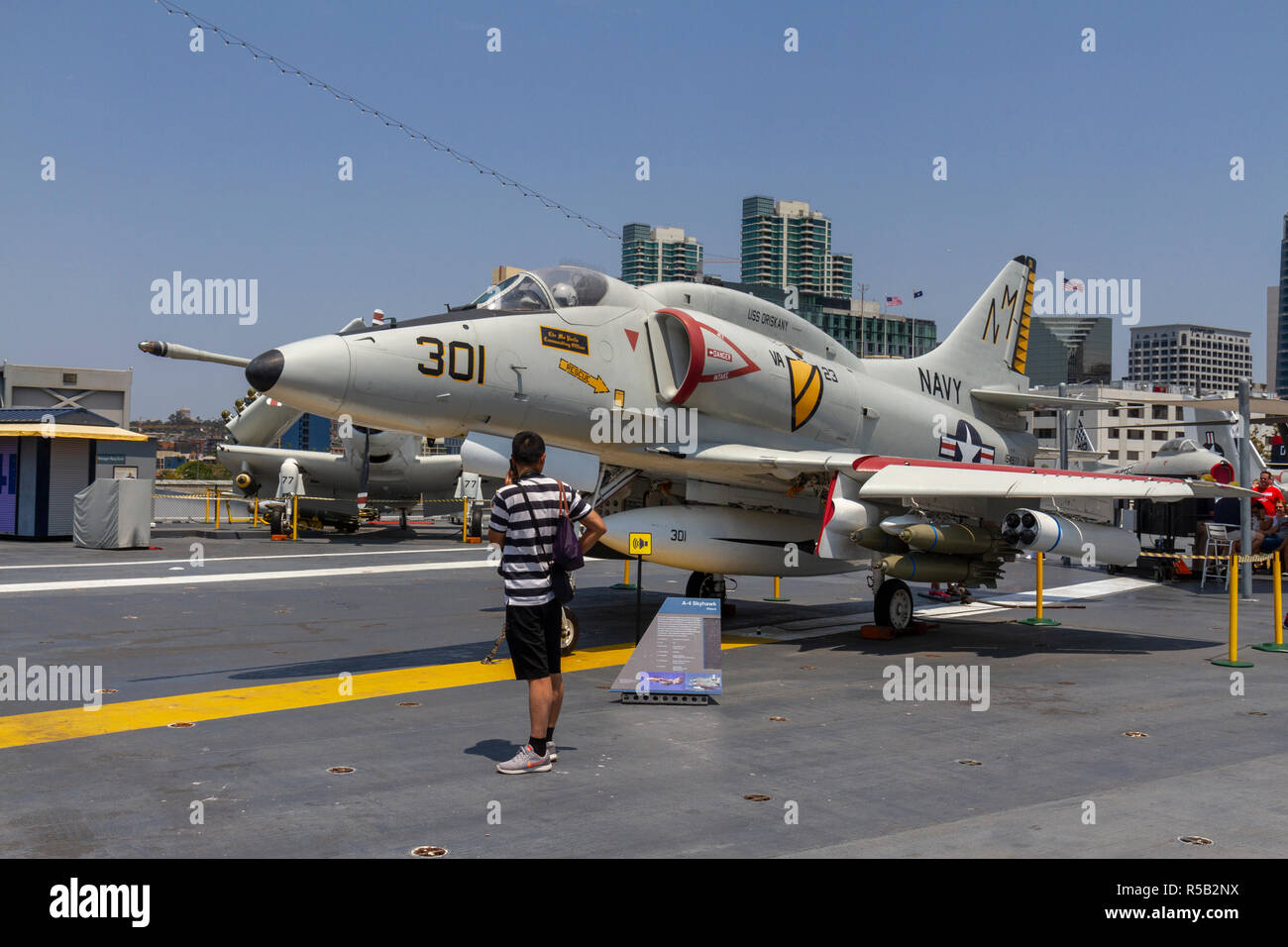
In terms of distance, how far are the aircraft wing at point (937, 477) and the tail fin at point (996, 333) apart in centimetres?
499

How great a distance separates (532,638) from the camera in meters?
6.82

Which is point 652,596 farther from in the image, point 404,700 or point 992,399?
point 404,700

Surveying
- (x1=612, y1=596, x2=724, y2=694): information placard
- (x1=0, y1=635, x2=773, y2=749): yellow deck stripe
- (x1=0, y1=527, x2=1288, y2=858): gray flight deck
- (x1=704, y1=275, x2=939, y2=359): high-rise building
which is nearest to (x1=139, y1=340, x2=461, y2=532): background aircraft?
(x1=0, y1=527, x2=1288, y2=858): gray flight deck

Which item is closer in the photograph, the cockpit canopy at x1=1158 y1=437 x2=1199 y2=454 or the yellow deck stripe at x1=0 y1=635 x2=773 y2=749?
the yellow deck stripe at x1=0 y1=635 x2=773 y2=749

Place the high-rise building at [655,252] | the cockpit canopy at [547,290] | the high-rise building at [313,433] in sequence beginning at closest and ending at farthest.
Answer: the cockpit canopy at [547,290] < the high-rise building at [313,433] < the high-rise building at [655,252]

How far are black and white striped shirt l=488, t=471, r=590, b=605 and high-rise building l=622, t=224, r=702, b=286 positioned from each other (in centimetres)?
10742

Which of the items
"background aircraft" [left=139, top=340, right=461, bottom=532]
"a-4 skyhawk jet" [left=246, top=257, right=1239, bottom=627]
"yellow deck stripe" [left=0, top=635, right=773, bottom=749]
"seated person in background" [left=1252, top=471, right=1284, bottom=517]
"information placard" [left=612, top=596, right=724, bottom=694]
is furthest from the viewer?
"background aircraft" [left=139, top=340, right=461, bottom=532]

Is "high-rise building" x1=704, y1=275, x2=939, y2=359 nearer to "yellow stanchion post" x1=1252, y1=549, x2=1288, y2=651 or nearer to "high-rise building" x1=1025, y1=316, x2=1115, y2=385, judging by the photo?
"high-rise building" x1=1025, y1=316, x2=1115, y2=385

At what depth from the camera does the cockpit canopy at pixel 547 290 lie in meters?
11.0

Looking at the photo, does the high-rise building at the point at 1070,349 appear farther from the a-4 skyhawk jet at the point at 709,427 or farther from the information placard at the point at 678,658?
the information placard at the point at 678,658

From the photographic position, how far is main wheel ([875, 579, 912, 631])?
1347cm

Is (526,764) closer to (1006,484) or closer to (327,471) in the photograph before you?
(1006,484)

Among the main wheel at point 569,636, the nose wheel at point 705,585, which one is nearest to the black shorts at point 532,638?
the main wheel at point 569,636

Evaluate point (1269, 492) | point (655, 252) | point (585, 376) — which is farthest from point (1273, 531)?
point (655, 252)
